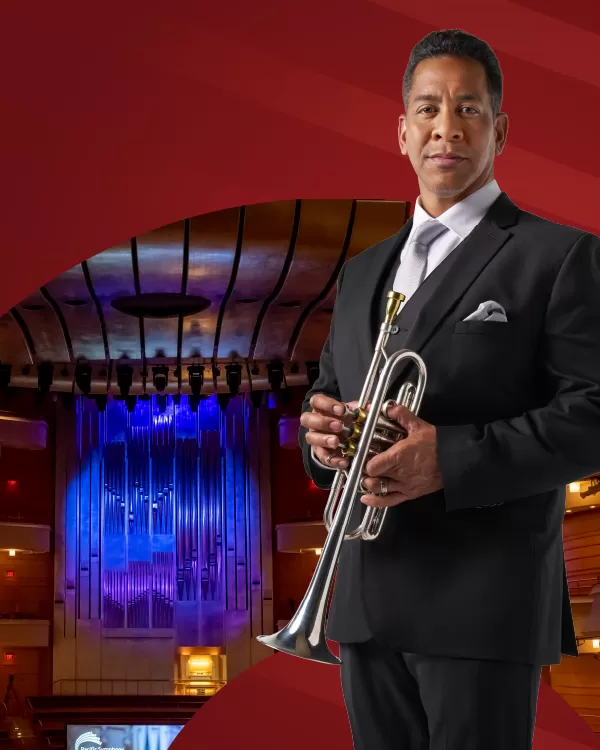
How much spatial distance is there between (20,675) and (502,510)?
10.1 metres

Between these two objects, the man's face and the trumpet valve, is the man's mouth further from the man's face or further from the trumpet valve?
the trumpet valve

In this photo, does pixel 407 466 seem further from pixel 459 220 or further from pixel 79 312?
pixel 79 312

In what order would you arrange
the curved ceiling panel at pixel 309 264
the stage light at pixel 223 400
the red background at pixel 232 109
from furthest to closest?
the stage light at pixel 223 400 → the curved ceiling panel at pixel 309 264 → the red background at pixel 232 109

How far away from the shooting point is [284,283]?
5.29 metres

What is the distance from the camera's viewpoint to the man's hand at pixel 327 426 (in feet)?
3.61

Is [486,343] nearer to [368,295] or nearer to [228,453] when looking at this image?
[368,295]

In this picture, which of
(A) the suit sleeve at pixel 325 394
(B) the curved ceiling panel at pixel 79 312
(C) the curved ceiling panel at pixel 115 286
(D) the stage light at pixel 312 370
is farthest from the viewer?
(D) the stage light at pixel 312 370

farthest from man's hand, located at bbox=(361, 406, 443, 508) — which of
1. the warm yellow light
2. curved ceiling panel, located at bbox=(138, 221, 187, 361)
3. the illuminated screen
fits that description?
the warm yellow light

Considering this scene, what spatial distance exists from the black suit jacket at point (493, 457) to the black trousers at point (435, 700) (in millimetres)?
20

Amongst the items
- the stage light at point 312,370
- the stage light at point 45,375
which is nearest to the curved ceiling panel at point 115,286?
the stage light at point 45,375

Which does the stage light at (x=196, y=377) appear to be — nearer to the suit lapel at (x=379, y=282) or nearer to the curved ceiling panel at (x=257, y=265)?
the curved ceiling panel at (x=257, y=265)

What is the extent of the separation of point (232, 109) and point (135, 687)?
903 centimetres

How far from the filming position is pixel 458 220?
123 centimetres

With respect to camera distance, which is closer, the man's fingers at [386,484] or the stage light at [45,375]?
the man's fingers at [386,484]
